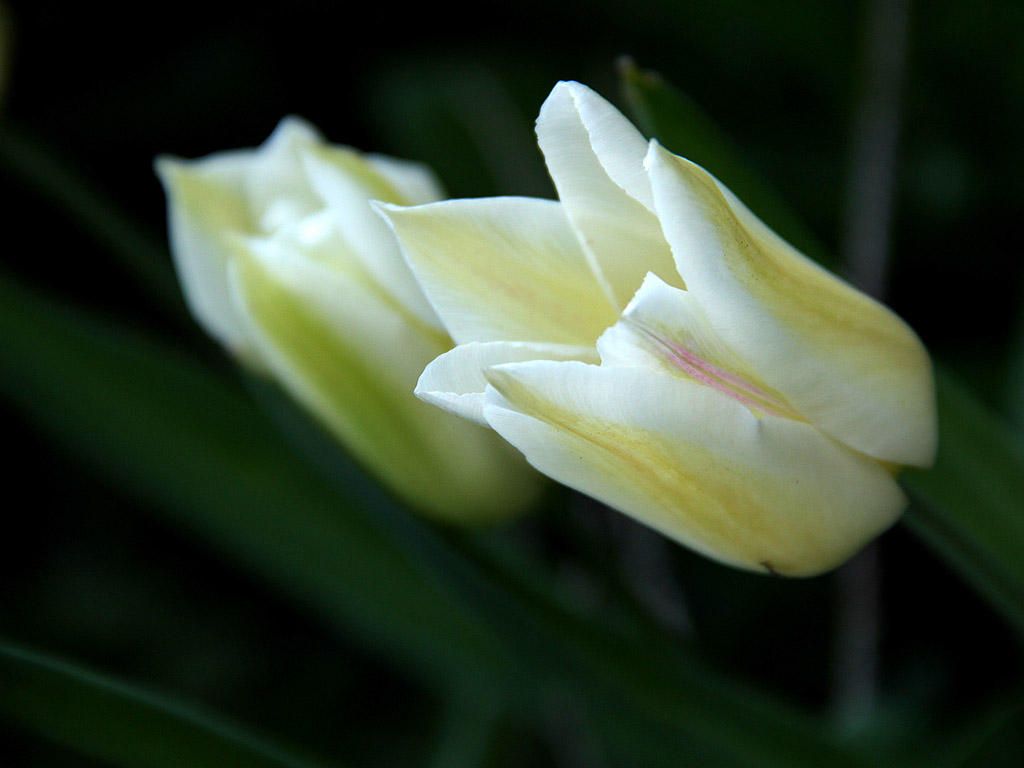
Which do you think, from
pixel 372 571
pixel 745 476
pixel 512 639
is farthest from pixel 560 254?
pixel 372 571

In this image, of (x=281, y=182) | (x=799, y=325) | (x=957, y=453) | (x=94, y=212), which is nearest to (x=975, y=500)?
(x=957, y=453)

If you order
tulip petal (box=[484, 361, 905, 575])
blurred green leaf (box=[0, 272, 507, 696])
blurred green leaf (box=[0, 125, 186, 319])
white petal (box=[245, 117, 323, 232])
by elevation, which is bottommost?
blurred green leaf (box=[0, 272, 507, 696])

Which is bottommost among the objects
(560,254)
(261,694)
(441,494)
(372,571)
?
(261,694)

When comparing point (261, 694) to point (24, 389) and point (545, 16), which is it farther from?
point (545, 16)

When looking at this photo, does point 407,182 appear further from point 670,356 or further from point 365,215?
point 670,356

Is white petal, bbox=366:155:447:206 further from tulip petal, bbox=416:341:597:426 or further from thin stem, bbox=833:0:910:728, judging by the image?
thin stem, bbox=833:0:910:728

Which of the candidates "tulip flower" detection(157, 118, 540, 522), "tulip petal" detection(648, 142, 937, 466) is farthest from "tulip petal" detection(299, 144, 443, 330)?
"tulip petal" detection(648, 142, 937, 466)
